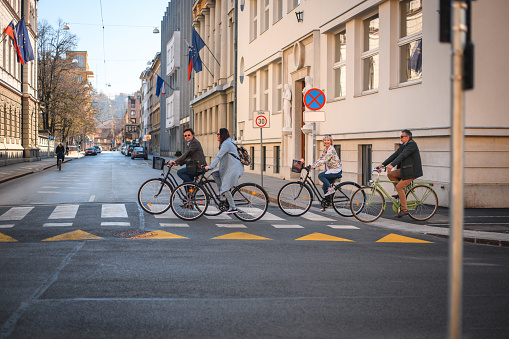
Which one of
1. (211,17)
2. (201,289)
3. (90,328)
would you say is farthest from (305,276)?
(211,17)

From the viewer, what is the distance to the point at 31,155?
5262 cm

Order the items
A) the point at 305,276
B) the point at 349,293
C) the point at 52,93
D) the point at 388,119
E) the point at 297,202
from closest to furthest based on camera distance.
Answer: the point at 349,293 → the point at 305,276 → the point at 297,202 → the point at 388,119 → the point at 52,93

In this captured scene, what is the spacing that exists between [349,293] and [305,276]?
0.87 metres

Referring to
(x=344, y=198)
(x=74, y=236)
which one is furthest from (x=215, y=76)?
(x=74, y=236)

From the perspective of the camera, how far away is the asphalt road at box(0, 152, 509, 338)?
16.1 feet

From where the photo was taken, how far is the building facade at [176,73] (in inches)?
2628

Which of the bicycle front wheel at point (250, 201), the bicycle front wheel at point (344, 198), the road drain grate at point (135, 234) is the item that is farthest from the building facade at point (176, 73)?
the road drain grate at point (135, 234)

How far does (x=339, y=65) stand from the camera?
21.4 metres

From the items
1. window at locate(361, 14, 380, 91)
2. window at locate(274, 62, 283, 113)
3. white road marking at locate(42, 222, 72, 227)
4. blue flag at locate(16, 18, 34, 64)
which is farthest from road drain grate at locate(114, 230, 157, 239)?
blue flag at locate(16, 18, 34, 64)

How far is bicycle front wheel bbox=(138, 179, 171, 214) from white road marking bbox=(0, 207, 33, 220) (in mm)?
2454

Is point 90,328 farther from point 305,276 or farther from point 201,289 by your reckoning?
point 305,276

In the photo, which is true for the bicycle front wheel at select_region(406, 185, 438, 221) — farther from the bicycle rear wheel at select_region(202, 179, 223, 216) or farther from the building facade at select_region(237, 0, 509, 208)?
the bicycle rear wheel at select_region(202, 179, 223, 216)

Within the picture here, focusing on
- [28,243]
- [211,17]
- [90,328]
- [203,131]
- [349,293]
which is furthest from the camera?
[203,131]

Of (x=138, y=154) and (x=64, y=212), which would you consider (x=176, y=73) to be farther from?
(x=64, y=212)
